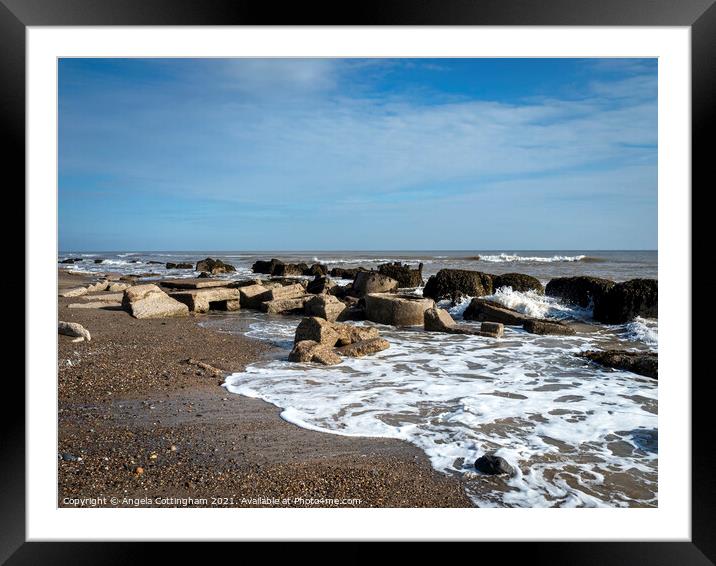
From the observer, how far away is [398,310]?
363 inches

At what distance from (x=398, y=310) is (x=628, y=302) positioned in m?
4.48

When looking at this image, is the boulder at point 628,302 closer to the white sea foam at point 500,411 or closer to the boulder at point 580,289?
the boulder at point 580,289

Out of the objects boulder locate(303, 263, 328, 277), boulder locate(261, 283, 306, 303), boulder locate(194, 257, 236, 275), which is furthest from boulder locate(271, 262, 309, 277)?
boulder locate(261, 283, 306, 303)

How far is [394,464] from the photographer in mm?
3137

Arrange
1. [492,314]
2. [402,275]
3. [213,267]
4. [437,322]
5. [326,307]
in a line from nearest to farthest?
[437,322]
[326,307]
[492,314]
[402,275]
[213,267]

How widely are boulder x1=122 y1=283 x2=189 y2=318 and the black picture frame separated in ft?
22.8

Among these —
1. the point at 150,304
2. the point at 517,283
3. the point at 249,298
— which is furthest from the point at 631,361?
the point at 249,298

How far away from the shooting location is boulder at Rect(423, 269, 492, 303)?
12.2 m

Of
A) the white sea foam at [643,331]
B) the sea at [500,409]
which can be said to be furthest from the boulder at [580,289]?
the sea at [500,409]

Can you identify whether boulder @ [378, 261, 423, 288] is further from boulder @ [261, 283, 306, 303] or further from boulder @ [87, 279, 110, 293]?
boulder @ [87, 279, 110, 293]
